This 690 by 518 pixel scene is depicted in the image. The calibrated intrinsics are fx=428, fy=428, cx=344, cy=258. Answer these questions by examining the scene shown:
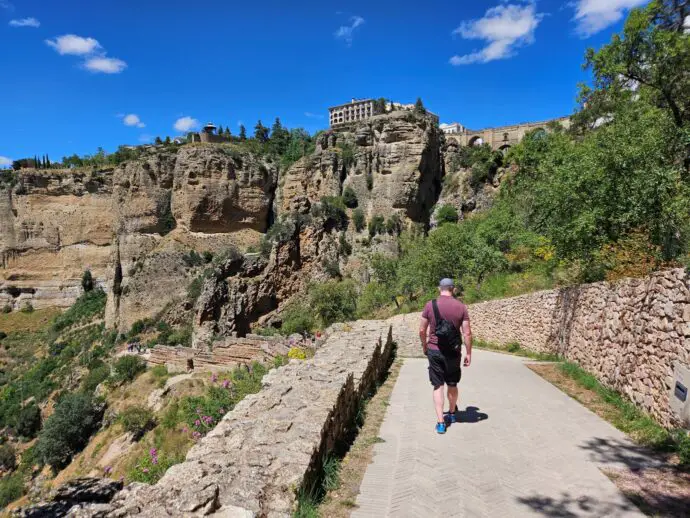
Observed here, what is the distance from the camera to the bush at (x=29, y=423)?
1045 inches

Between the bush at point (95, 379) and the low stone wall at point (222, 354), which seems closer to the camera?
the low stone wall at point (222, 354)

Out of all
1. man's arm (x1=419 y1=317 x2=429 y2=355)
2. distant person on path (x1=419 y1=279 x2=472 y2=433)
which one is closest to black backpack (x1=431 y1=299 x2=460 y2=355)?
distant person on path (x1=419 y1=279 x2=472 y2=433)

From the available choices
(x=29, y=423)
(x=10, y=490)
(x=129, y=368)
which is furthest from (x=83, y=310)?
(x=10, y=490)

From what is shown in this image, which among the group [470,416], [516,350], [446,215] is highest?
[446,215]

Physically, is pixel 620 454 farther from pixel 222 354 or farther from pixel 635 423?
pixel 222 354

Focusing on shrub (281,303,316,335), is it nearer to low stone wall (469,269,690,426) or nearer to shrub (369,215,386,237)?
shrub (369,215,386,237)

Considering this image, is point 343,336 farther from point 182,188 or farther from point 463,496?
point 182,188

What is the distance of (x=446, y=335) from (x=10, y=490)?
20.9m

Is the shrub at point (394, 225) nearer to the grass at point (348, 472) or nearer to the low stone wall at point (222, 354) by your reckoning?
the low stone wall at point (222, 354)

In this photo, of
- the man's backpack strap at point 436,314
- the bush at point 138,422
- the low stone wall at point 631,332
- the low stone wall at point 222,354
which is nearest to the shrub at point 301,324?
the low stone wall at point 222,354

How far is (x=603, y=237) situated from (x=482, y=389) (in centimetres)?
549

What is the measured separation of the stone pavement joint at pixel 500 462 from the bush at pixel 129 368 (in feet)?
62.5

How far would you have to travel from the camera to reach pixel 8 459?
2294 cm

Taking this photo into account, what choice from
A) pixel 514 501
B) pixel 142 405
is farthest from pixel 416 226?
pixel 514 501
